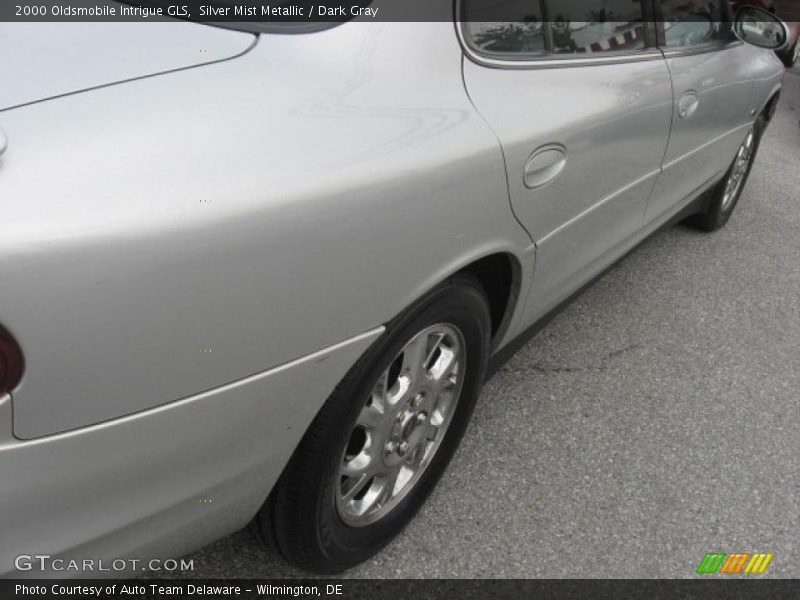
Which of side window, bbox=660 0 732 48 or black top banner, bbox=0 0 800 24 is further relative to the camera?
side window, bbox=660 0 732 48

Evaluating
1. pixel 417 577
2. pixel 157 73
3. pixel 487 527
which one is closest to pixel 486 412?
pixel 487 527

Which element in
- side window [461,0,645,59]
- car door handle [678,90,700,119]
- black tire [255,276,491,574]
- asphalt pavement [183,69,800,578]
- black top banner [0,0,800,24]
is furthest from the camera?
car door handle [678,90,700,119]

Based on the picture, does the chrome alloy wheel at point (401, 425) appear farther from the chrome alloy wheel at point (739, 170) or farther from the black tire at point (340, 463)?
the chrome alloy wheel at point (739, 170)

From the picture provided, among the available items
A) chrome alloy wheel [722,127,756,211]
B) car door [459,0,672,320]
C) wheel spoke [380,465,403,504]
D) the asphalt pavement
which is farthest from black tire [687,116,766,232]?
wheel spoke [380,465,403,504]

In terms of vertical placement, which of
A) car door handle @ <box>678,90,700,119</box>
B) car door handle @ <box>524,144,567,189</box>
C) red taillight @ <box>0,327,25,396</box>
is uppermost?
red taillight @ <box>0,327,25,396</box>

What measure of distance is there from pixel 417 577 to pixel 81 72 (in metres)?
1.49

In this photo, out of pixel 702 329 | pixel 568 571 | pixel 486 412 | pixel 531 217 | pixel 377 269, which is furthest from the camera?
pixel 702 329

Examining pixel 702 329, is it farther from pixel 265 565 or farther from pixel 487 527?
pixel 265 565

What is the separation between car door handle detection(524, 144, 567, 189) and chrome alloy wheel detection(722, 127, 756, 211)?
8.62ft

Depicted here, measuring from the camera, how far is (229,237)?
1.22 m

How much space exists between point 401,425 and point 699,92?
6.10 feet

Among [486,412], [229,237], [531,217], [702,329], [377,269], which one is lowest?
[702,329]

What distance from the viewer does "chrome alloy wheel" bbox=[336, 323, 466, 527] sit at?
1821mm

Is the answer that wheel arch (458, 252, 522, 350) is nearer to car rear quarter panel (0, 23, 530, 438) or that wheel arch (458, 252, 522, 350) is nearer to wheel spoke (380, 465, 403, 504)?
car rear quarter panel (0, 23, 530, 438)
